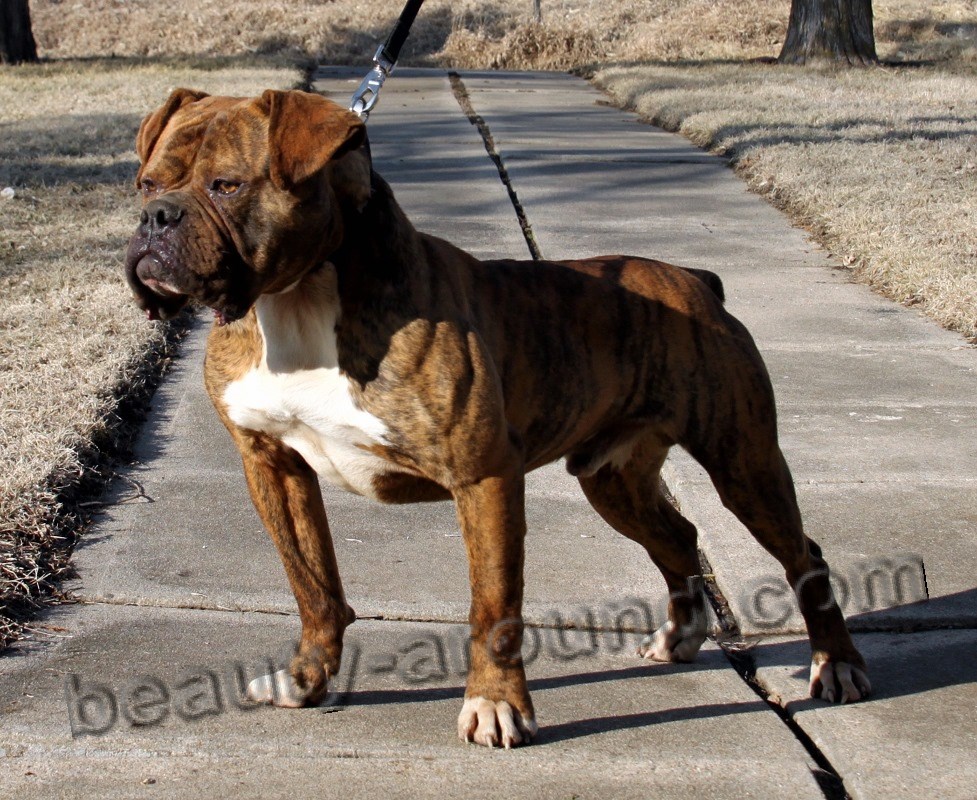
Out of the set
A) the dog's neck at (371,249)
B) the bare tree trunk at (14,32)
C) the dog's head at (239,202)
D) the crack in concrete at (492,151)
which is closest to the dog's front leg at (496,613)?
the dog's neck at (371,249)

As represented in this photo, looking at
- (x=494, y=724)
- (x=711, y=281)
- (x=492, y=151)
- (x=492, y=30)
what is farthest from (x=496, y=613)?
(x=492, y=30)

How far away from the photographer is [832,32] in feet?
60.8

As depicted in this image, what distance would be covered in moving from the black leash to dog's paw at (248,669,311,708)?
157 centimetres

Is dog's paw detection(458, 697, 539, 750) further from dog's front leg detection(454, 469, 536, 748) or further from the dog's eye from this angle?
the dog's eye

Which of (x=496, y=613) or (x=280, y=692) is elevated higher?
(x=496, y=613)

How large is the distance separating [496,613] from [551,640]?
657 millimetres

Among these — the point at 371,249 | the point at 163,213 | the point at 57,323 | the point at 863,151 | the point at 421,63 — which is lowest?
the point at 421,63

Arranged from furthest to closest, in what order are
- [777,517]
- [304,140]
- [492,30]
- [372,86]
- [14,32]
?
[492,30] → [14,32] → [372,86] → [777,517] → [304,140]

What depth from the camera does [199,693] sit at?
349cm

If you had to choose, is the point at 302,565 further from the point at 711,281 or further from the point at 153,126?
the point at 711,281

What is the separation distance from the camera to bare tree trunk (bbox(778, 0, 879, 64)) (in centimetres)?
1838

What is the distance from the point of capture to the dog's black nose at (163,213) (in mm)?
2912

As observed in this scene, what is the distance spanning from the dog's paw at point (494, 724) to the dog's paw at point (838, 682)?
841mm

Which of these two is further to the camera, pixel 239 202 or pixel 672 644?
pixel 672 644
